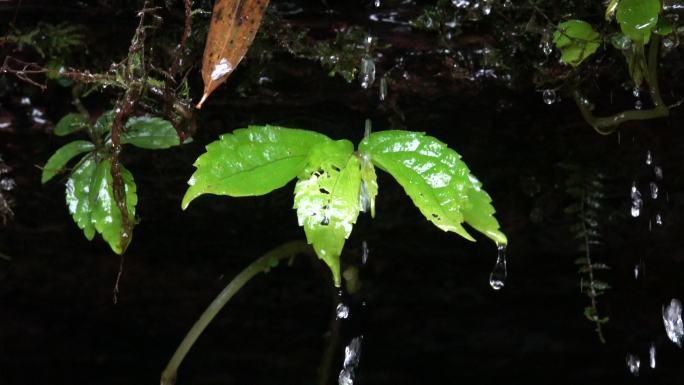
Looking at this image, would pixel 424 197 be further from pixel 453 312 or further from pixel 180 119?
pixel 453 312

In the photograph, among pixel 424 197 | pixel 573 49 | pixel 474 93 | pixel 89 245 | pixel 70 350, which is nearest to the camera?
pixel 424 197

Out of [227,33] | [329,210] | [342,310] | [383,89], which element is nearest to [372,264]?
[342,310]

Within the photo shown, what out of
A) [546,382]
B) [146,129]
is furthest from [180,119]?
[546,382]

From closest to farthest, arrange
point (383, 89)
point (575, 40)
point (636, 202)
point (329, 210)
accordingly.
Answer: point (329, 210)
point (575, 40)
point (383, 89)
point (636, 202)

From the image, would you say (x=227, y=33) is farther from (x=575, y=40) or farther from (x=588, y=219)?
(x=588, y=219)

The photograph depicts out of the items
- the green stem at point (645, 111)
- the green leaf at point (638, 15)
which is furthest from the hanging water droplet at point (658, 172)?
the green leaf at point (638, 15)

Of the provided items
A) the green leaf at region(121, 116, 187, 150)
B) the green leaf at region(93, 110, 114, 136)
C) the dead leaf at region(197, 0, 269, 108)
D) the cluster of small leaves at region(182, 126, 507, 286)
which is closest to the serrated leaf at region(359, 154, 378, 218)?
the cluster of small leaves at region(182, 126, 507, 286)
